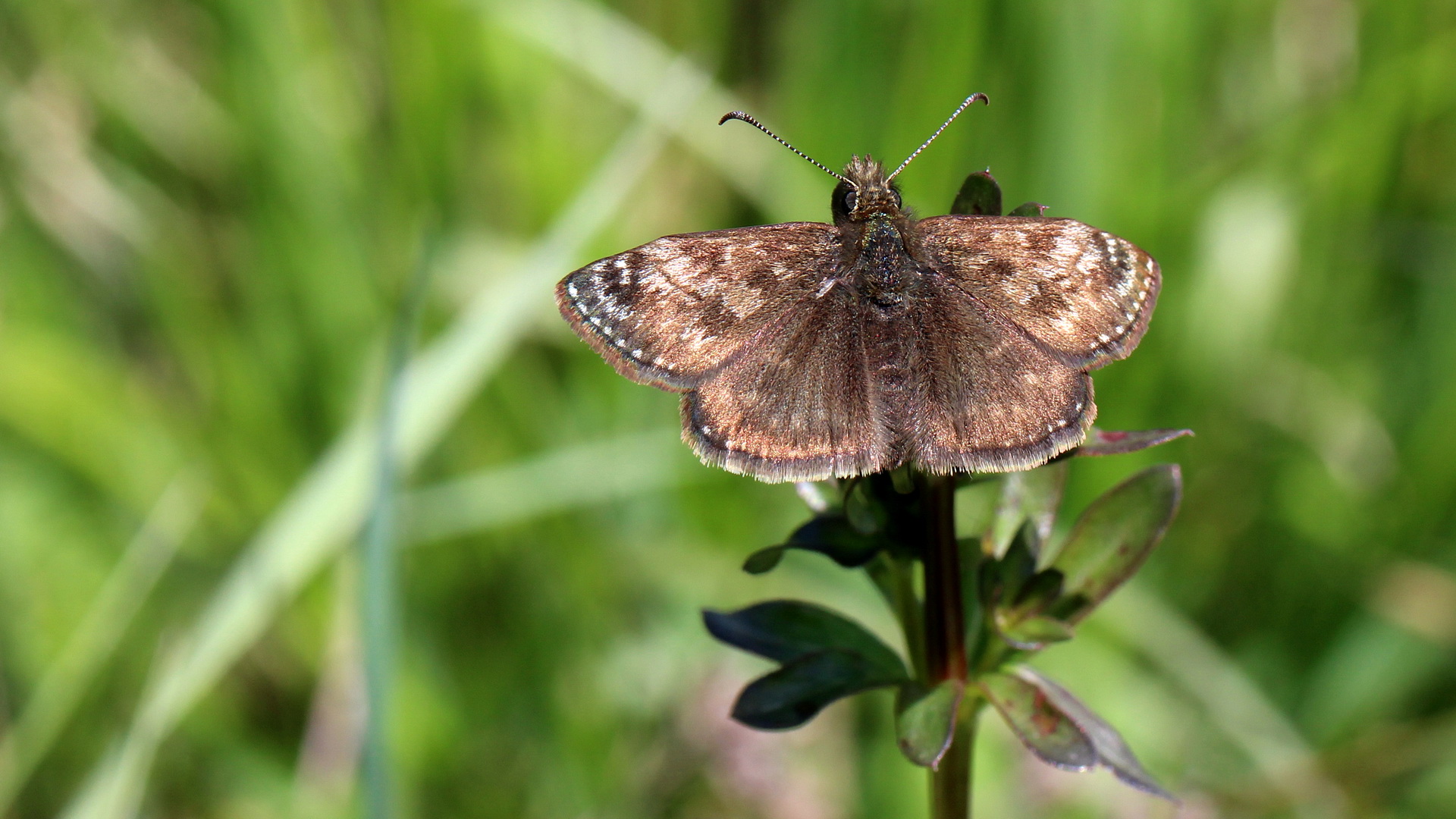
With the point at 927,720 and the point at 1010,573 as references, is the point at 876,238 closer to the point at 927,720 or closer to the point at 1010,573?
the point at 1010,573

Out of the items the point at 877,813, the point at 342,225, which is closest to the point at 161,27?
the point at 342,225

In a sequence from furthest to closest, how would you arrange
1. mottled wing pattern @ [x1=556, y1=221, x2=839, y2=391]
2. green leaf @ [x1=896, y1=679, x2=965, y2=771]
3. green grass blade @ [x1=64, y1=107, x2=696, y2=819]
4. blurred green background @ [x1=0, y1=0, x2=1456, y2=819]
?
blurred green background @ [x1=0, y1=0, x2=1456, y2=819] → green grass blade @ [x1=64, y1=107, x2=696, y2=819] → mottled wing pattern @ [x1=556, y1=221, x2=839, y2=391] → green leaf @ [x1=896, y1=679, x2=965, y2=771]

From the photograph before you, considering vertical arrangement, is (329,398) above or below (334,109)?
below

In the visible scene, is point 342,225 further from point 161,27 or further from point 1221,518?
point 1221,518

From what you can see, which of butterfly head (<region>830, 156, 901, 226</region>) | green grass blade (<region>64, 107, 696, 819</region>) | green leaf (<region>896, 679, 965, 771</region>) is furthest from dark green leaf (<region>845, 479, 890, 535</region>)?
green grass blade (<region>64, 107, 696, 819</region>)

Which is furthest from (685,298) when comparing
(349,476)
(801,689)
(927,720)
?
(349,476)

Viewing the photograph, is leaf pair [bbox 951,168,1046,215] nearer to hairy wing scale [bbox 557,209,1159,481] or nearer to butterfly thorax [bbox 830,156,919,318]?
hairy wing scale [bbox 557,209,1159,481]
